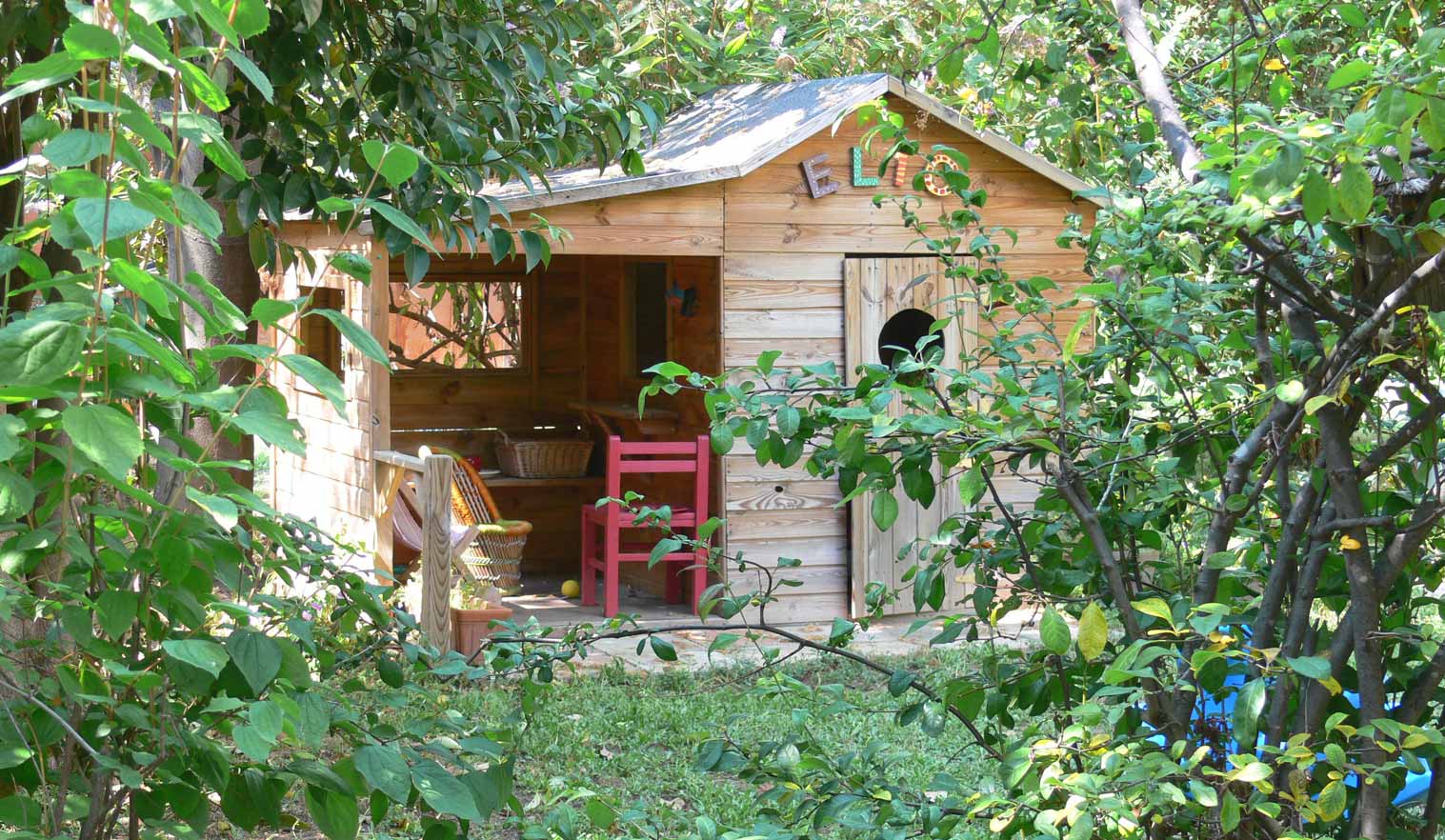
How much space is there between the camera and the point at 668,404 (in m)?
10.6

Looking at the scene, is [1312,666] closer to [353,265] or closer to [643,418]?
[353,265]

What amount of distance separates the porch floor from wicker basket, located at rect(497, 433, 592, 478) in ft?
3.10

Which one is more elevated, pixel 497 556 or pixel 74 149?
pixel 74 149

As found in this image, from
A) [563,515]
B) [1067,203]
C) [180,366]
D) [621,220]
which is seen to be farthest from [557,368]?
[180,366]

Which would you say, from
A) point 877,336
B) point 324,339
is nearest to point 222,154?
point 877,336

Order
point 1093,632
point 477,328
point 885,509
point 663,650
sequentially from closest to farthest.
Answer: point 1093,632 < point 885,509 < point 663,650 < point 477,328

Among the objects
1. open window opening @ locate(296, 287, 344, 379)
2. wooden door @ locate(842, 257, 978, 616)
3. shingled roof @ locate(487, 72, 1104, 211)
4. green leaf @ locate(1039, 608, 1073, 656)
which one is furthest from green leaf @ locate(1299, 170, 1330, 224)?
open window opening @ locate(296, 287, 344, 379)

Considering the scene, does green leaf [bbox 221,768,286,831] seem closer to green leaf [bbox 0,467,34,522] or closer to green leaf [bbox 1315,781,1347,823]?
green leaf [bbox 0,467,34,522]

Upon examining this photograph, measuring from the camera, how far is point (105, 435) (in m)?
1.23

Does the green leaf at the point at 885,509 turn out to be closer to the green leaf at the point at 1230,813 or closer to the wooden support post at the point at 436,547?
the green leaf at the point at 1230,813

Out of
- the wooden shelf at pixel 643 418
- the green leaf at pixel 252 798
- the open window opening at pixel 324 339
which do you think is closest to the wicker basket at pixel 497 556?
the wooden shelf at pixel 643 418

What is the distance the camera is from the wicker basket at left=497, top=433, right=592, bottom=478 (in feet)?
36.2

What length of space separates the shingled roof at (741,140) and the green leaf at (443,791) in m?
6.11

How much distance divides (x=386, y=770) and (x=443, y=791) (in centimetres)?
8
